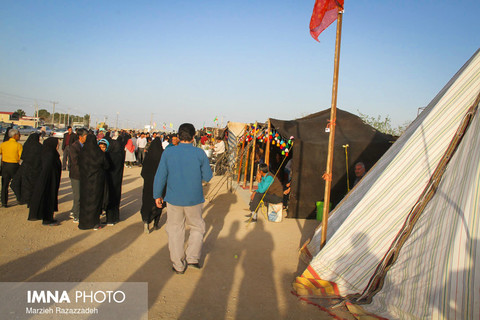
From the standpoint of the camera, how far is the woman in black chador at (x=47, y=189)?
546 centimetres

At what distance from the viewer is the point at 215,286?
3713 millimetres

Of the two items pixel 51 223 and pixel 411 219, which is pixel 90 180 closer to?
pixel 51 223

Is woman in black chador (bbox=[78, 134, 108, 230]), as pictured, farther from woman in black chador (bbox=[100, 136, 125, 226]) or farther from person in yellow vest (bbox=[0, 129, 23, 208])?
person in yellow vest (bbox=[0, 129, 23, 208])

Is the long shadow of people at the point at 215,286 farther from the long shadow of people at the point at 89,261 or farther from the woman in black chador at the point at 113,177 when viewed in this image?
the woman in black chador at the point at 113,177

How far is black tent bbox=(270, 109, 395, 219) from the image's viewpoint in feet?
24.0

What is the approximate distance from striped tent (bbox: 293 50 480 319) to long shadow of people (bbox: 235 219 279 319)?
0.40 m

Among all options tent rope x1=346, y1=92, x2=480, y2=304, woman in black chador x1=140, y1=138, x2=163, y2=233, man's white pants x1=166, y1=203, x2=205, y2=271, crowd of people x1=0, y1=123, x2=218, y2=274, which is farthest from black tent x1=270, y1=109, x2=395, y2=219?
tent rope x1=346, y1=92, x2=480, y2=304

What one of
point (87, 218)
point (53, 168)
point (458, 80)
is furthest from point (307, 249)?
point (53, 168)

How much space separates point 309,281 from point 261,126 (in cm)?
688

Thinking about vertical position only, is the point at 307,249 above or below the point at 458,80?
below

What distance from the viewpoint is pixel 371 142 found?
301 inches

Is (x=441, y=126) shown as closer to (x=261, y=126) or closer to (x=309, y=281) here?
(x=309, y=281)

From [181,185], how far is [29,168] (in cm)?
427

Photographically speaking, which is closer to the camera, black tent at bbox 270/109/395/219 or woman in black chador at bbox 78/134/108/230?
woman in black chador at bbox 78/134/108/230
